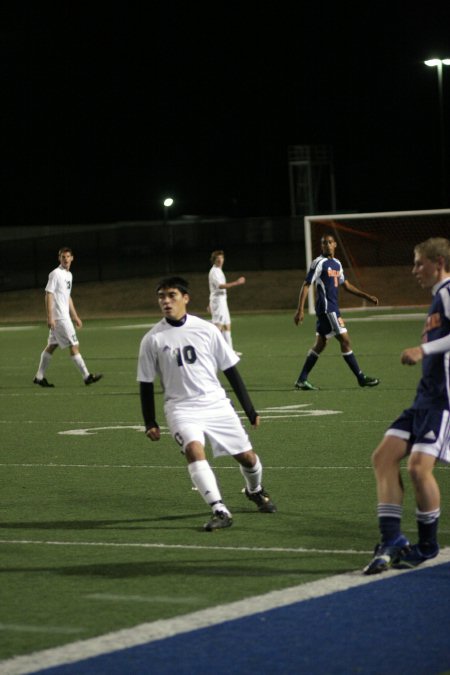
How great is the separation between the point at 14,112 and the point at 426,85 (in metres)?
22.6

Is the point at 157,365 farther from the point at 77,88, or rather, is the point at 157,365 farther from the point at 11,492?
the point at 77,88

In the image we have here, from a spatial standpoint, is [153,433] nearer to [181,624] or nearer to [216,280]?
[181,624]

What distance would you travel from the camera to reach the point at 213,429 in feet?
31.3

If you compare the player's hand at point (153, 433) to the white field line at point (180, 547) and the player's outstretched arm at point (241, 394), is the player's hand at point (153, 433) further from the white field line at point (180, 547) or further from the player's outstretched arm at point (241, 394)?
the white field line at point (180, 547)

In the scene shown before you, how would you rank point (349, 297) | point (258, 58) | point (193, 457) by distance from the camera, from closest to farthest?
point (193, 457) < point (349, 297) < point (258, 58)

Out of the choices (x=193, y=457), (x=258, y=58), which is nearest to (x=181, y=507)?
(x=193, y=457)

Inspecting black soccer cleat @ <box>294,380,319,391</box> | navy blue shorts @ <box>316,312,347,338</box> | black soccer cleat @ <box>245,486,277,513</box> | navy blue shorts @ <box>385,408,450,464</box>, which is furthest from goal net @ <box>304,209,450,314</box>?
navy blue shorts @ <box>385,408,450,464</box>

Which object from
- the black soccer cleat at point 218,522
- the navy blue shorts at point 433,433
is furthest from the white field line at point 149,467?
the navy blue shorts at point 433,433

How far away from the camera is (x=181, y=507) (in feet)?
34.4

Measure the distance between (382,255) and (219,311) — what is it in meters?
27.3

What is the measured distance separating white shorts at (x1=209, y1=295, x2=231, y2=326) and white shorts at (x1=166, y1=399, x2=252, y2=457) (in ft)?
56.5

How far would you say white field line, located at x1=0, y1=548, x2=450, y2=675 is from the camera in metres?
6.15

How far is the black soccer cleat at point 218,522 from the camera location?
30.7ft

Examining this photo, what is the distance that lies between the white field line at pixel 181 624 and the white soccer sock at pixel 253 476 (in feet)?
6.97
